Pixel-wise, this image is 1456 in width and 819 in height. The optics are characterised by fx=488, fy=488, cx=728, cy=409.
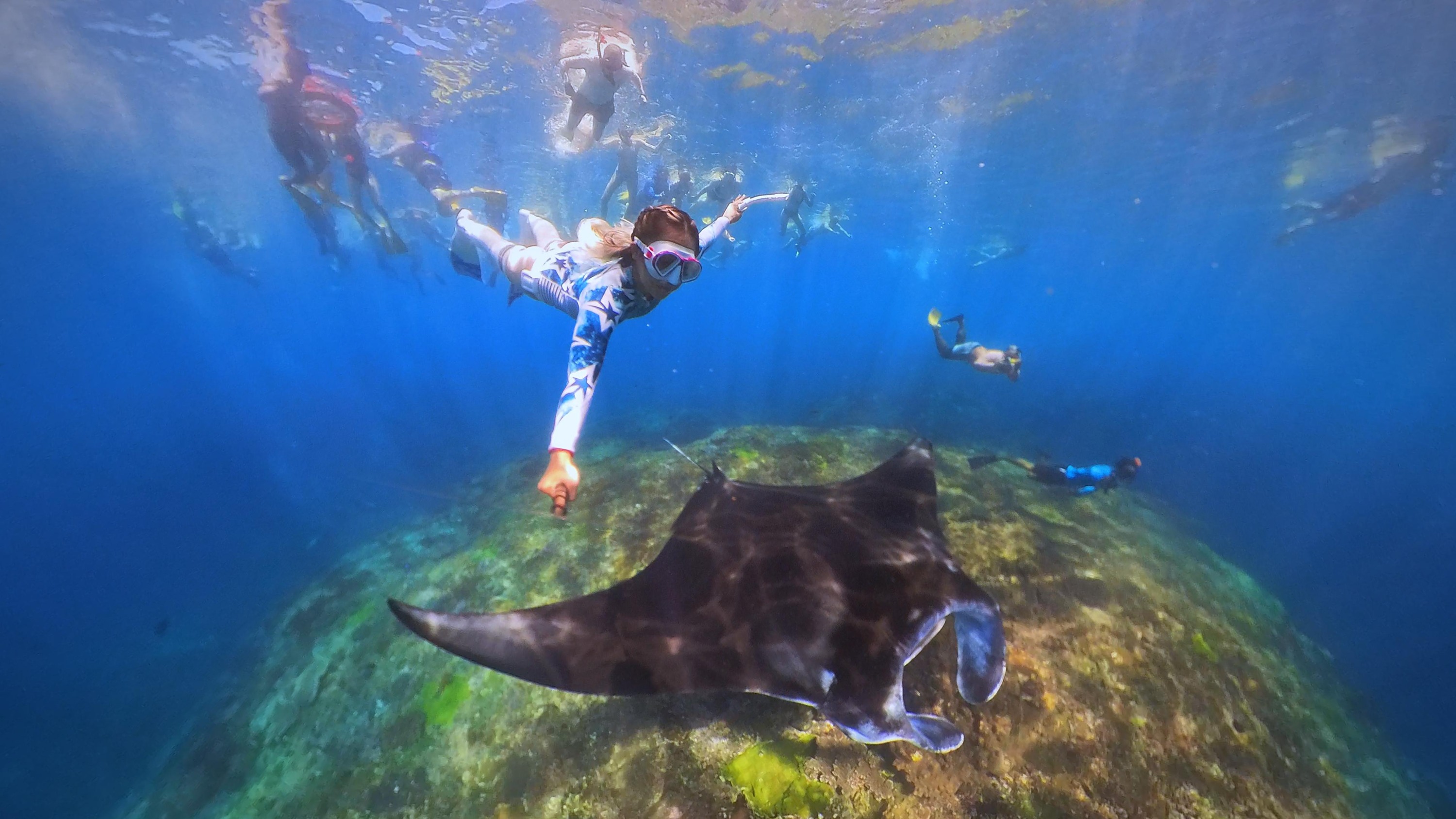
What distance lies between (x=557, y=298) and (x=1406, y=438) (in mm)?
49681

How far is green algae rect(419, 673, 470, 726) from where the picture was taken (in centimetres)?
442

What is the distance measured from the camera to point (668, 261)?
3955 mm

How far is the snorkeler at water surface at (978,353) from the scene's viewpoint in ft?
41.1

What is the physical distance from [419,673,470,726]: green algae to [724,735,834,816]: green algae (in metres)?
2.87

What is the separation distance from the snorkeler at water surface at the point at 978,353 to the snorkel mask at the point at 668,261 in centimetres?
1064

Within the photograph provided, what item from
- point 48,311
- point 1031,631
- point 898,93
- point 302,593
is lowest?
point 48,311

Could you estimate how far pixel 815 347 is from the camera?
3347cm

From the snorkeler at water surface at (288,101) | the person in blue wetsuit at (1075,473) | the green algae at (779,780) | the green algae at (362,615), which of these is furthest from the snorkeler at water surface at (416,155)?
the green algae at (779,780)

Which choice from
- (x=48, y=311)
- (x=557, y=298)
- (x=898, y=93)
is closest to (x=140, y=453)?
(x=48, y=311)

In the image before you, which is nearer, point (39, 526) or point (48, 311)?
point (39, 526)

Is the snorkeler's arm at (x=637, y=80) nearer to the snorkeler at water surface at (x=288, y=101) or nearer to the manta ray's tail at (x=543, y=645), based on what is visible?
the snorkeler at water surface at (x=288, y=101)

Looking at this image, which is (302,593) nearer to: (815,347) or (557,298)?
(557,298)

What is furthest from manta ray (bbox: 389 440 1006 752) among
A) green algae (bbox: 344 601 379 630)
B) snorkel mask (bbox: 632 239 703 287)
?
green algae (bbox: 344 601 379 630)

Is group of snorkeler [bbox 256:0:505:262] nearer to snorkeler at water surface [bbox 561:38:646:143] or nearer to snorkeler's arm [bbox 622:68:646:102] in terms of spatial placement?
snorkeler at water surface [bbox 561:38:646:143]
